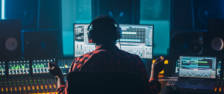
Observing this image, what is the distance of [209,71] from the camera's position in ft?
8.21

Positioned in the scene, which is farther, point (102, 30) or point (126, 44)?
point (126, 44)

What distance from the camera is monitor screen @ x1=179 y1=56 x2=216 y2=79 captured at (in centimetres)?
250

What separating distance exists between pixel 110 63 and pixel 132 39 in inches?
47.7

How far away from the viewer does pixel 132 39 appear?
2.67m

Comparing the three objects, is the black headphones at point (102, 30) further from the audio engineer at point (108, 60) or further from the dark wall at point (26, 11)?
the dark wall at point (26, 11)

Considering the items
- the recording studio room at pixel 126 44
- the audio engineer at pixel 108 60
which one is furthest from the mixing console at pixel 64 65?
the audio engineer at pixel 108 60

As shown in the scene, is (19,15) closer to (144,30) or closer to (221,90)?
(144,30)

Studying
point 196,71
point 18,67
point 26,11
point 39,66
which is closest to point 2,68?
point 18,67

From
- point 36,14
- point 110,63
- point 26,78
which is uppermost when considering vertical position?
point 36,14

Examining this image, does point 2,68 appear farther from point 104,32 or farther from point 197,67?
point 197,67

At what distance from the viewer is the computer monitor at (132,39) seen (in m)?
2.64

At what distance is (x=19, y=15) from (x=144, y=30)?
118 centimetres

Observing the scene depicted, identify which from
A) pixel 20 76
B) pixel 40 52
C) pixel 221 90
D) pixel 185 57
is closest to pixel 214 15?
pixel 185 57

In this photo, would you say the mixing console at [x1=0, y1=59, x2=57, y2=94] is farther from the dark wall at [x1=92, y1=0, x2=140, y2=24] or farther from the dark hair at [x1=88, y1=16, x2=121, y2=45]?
the dark hair at [x1=88, y1=16, x2=121, y2=45]
